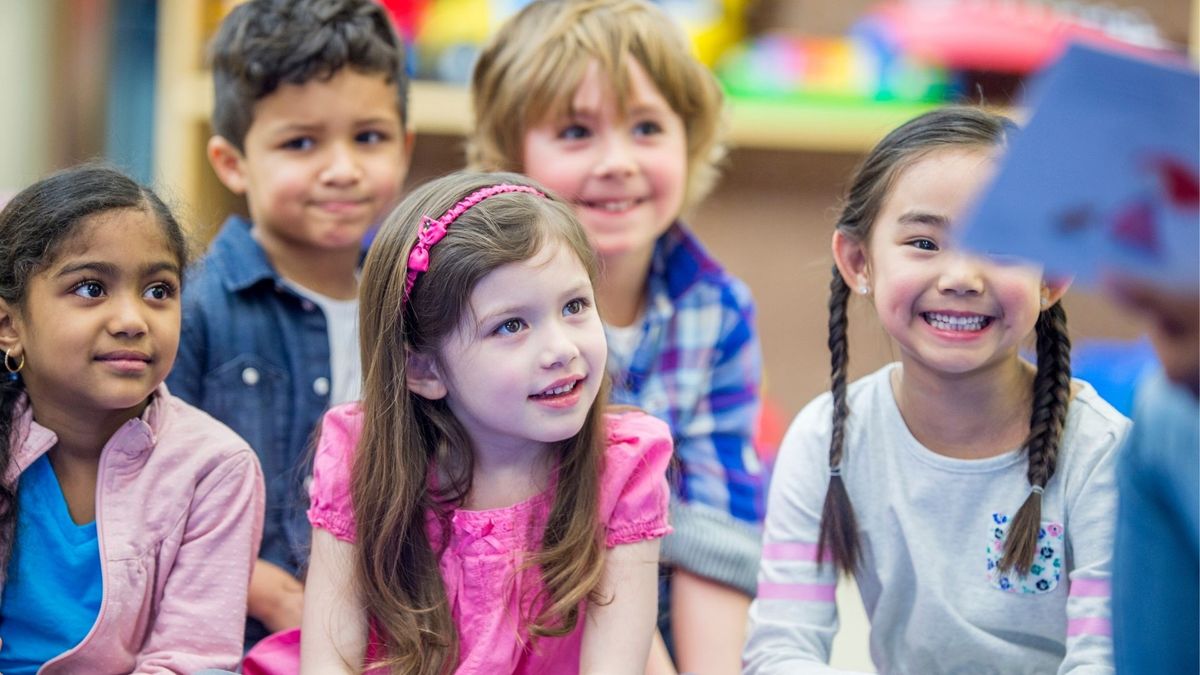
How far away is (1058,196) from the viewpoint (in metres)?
0.67

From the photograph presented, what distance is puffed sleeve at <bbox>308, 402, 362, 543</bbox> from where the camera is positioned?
3.56 ft

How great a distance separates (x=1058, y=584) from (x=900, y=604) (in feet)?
0.43

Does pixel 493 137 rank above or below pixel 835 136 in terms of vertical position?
below

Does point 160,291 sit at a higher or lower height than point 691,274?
lower

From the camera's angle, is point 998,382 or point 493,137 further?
point 493,137

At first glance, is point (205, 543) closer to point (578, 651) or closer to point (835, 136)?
point (578, 651)

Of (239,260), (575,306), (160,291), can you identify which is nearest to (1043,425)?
(575,306)

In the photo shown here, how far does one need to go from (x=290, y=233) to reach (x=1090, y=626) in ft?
2.91

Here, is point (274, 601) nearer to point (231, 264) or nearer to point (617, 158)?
point (231, 264)

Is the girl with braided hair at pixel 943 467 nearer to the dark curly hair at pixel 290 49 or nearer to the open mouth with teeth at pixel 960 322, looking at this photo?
the open mouth with teeth at pixel 960 322

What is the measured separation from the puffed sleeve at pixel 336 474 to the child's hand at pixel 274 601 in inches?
8.8

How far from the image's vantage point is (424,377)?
3.59 ft

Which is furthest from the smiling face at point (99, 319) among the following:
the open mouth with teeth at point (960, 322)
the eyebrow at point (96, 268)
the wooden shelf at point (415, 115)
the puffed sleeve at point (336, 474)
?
the wooden shelf at point (415, 115)

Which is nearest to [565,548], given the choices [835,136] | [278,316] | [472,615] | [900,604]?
[472,615]
